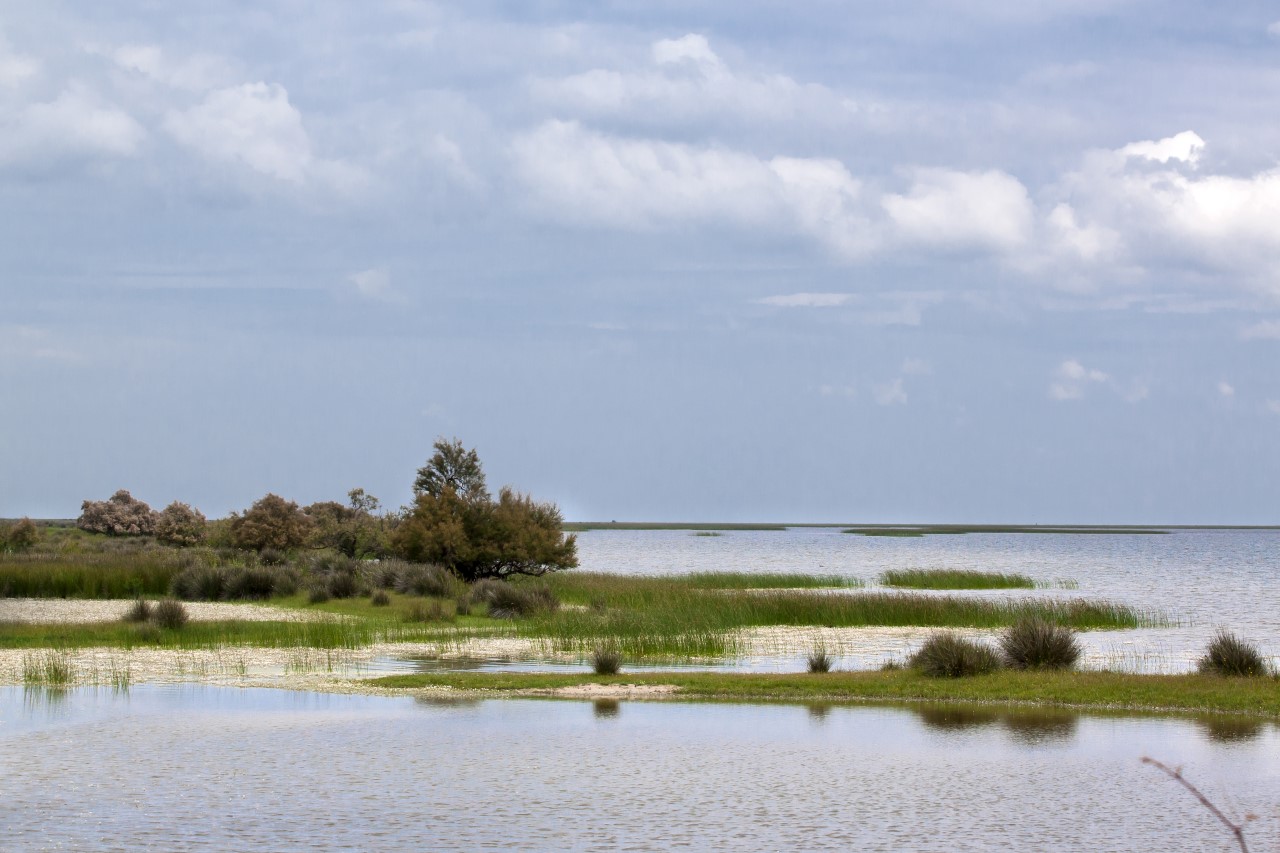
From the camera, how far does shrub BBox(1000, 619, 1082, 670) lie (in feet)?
83.5

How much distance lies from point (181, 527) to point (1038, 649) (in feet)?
214

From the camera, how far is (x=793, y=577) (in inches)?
2394

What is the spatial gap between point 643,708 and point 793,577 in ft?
131

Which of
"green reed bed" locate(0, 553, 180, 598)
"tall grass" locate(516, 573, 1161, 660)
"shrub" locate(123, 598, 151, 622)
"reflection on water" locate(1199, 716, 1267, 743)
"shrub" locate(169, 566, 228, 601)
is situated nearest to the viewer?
"reflection on water" locate(1199, 716, 1267, 743)

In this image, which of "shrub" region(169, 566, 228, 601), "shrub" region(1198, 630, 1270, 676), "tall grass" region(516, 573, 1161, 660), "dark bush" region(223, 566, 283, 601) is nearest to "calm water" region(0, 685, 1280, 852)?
"shrub" region(1198, 630, 1270, 676)

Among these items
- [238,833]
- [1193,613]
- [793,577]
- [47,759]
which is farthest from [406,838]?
[793,577]

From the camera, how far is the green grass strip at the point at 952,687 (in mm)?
21328

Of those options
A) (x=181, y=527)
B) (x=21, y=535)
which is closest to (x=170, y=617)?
(x=21, y=535)

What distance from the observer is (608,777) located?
15172 millimetres

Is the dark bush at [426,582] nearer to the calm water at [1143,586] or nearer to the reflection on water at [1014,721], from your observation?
the calm water at [1143,586]

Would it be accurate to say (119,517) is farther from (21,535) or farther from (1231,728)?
(1231,728)

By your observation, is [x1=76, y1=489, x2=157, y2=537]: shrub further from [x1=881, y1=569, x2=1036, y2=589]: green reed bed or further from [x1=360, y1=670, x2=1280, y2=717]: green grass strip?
[x1=360, y1=670, x2=1280, y2=717]: green grass strip

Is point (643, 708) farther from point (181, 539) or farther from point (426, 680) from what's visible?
point (181, 539)

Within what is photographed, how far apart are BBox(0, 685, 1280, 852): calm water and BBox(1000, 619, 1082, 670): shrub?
17.2ft
